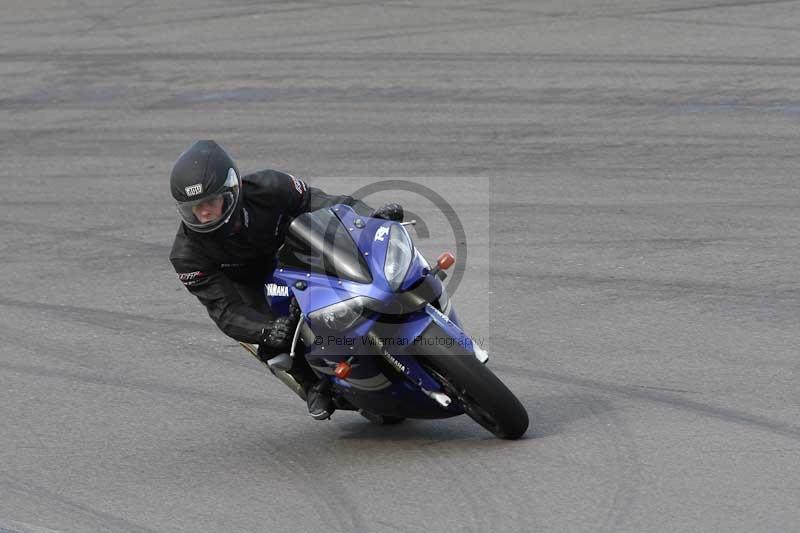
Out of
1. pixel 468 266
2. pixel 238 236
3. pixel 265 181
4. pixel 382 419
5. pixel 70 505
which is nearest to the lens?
pixel 70 505

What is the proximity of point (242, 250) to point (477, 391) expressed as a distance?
4.64 ft

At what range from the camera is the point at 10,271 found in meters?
10.3

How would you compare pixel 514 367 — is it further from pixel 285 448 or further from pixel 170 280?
pixel 170 280

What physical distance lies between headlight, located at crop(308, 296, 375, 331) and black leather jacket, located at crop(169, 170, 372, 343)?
35 centimetres

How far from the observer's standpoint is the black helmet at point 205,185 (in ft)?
20.5

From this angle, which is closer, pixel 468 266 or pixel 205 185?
pixel 205 185

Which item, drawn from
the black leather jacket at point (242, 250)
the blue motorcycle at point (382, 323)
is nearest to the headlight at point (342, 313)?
the blue motorcycle at point (382, 323)

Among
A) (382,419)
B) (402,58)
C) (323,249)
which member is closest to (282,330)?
(323,249)

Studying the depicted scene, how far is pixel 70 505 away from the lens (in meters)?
6.39

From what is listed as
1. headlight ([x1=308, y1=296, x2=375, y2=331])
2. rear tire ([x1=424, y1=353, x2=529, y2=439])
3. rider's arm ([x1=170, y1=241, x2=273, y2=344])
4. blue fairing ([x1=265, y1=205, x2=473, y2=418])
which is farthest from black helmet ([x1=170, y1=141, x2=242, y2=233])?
rear tire ([x1=424, y1=353, x2=529, y2=439])

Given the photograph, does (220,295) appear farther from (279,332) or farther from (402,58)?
(402,58)

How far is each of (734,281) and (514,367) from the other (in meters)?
1.93

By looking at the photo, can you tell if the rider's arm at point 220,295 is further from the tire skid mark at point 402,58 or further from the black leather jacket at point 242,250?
the tire skid mark at point 402,58

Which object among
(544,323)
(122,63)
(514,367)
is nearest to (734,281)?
(544,323)
